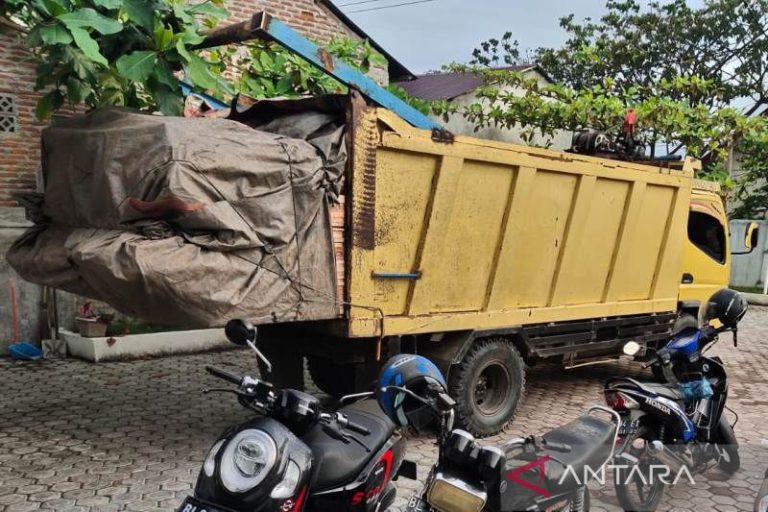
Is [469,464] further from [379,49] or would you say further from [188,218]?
[379,49]

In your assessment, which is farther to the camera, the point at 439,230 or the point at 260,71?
the point at 260,71

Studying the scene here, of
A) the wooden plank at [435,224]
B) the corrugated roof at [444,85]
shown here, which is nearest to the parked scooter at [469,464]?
the wooden plank at [435,224]

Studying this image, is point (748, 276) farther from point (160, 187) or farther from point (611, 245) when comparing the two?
point (160, 187)

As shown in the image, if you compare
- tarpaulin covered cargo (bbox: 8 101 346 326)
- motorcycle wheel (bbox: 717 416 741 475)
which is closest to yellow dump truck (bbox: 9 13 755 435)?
tarpaulin covered cargo (bbox: 8 101 346 326)

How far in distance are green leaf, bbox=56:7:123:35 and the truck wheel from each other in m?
2.88

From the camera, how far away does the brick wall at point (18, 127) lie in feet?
25.7

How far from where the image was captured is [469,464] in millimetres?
2230

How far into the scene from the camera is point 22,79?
7.94 meters

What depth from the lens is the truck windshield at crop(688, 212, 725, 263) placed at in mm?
7477

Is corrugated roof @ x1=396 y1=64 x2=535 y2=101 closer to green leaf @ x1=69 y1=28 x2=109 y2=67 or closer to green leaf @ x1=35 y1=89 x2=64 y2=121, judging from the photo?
green leaf @ x1=35 y1=89 x2=64 y2=121

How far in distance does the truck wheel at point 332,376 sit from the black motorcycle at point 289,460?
271cm

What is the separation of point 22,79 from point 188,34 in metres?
4.61

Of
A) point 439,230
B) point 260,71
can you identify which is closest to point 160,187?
point 439,230

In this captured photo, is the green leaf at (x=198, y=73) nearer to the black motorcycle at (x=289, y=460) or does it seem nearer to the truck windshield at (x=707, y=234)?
the black motorcycle at (x=289, y=460)
